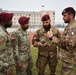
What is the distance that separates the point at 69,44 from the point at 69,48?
199 mm

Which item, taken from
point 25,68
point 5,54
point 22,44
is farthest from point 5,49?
point 25,68

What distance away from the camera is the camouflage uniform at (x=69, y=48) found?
16.1 feet

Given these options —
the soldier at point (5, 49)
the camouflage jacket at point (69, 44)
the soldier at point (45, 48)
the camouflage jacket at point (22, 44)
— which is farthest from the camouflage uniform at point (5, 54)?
the soldier at point (45, 48)

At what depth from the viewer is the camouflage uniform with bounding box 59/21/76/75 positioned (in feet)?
16.1

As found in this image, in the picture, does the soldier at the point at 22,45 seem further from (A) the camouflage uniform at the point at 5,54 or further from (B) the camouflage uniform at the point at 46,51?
(A) the camouflage uniform at the point at 5,54

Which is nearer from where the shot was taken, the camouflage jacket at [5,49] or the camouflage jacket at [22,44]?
the camouflage jacket at [5,49]

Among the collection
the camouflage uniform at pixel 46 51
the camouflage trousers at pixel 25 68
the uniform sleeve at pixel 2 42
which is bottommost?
the camouflage trousers at pixel 25 68

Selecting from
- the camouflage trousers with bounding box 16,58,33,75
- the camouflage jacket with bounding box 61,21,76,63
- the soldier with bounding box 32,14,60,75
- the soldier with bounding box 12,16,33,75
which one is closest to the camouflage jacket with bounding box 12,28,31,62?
the soldier with bounding box 12,16,33,75

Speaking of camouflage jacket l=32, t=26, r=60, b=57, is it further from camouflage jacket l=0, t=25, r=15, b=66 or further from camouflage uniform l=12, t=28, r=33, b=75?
camouflage jacket l=0, t=25, r=15, b=66

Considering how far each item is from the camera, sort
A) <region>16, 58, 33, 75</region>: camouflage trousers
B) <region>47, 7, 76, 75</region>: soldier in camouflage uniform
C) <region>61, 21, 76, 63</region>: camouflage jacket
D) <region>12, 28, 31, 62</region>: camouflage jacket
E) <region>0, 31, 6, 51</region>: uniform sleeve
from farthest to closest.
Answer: <region>16, 58, 33, 75</region>: camouflage trousers
<region>12, 28, 31, 62</region>: camouflage jacket
<region>47, 7, 76, 75</region>: soldier in camouflage uniform
<region>61, 21, 76, 63</region>: camouflage jacket
<region>0, 31, 6, 51</region>: uniform sleeve

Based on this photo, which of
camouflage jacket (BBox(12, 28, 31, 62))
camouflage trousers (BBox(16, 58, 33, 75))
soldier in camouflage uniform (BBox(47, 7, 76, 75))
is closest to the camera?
soldier in camouflage uniform (BBox(47, 7, 76, 75))

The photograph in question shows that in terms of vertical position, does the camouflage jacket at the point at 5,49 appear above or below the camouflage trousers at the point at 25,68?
above

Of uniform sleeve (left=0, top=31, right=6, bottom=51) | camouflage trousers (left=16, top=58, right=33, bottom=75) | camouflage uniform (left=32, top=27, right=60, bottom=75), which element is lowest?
camouflage trousers (left=16, top=58, right=33, bottom=75)

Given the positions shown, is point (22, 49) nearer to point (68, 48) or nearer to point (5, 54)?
point (68, 48)
